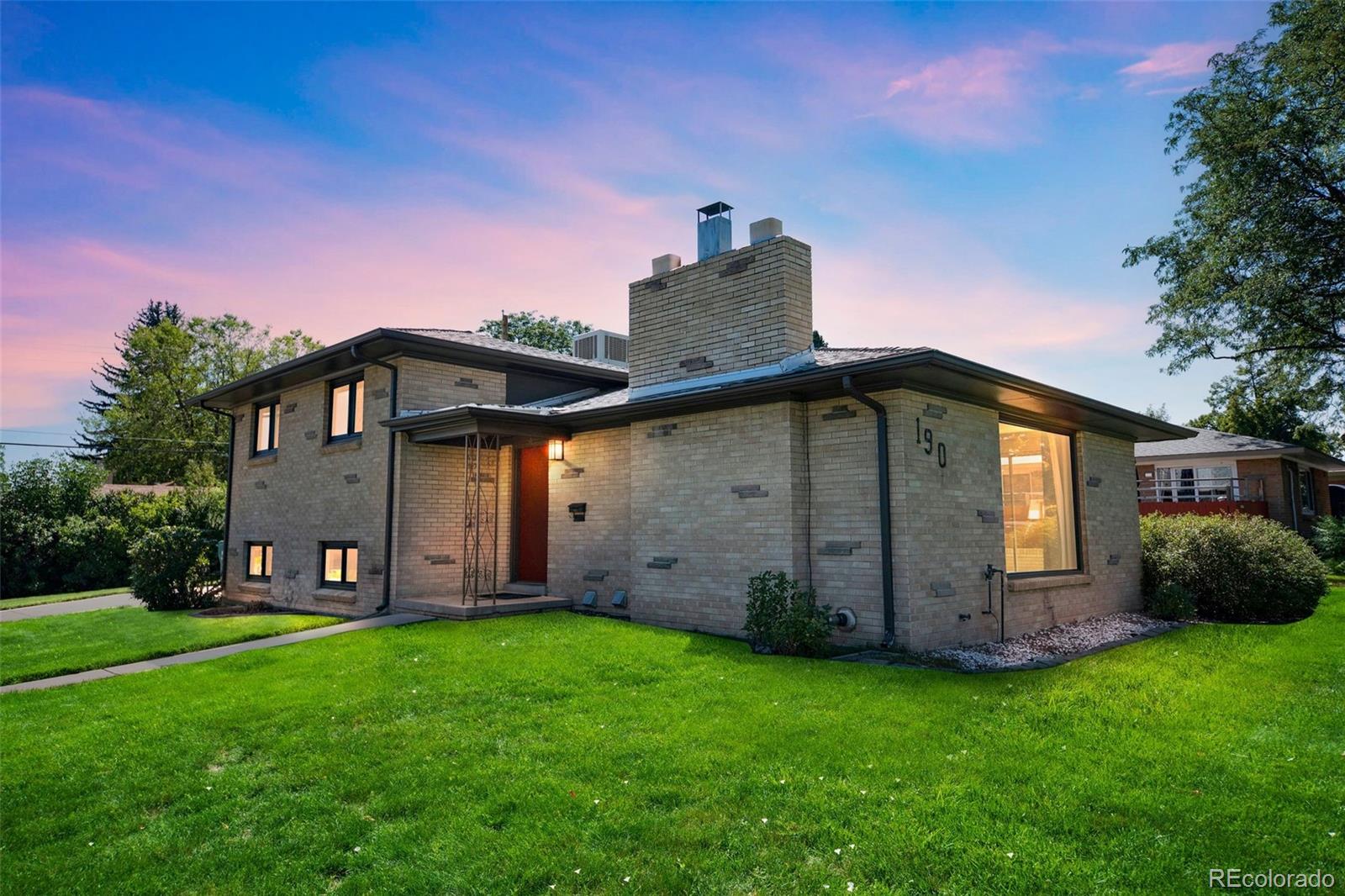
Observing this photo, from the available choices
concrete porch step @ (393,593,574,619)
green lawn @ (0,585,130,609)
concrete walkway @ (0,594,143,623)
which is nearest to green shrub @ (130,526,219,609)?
concrete walkway @ (0,594,143,623)

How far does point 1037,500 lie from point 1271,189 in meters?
13.0

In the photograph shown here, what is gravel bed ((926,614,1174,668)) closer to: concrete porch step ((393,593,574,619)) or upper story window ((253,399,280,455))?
concrete porch step ((393,593,574,619))

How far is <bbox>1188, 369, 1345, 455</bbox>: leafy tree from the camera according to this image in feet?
71.8

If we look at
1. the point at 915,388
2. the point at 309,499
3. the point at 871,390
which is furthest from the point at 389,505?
the point at 915,388

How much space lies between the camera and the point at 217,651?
29.9ft

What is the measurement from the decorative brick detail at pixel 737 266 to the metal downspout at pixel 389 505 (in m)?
5.88

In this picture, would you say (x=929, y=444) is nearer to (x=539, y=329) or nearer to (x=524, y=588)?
(x=524, y=588)

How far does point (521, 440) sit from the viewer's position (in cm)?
1235

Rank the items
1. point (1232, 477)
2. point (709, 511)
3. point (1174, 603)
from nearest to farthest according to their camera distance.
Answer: point (709, 511) → point (1174, 603) → point (1232, 477)

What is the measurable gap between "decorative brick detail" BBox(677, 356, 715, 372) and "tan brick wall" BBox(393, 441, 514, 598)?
423 cm

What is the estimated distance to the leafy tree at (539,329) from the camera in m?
41.8

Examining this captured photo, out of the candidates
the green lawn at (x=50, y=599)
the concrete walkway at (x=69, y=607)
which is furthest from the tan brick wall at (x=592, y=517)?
the green lawn at (x=50, y=599)

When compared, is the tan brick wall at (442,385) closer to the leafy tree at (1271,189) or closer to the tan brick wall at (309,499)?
the tan brick wall at (309,499)

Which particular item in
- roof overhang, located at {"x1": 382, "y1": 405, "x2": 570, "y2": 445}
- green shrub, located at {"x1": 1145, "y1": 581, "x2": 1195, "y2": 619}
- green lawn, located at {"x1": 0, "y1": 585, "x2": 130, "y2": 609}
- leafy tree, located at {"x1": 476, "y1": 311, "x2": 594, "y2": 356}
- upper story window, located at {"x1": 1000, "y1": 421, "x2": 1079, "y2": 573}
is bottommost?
green lawn, located at {"x1": 0, "y1": 585, "x2": 130, "y2": 609}
